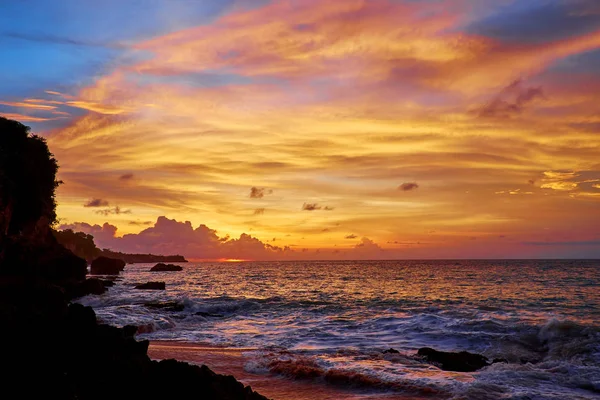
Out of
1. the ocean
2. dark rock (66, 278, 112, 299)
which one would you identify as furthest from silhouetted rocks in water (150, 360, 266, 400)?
dark rock (66, 278, 112, 299)

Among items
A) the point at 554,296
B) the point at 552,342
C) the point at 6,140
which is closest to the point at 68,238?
the point at 6,140

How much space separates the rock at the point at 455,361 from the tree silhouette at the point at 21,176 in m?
28.9

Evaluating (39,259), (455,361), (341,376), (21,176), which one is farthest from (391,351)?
(39,259)

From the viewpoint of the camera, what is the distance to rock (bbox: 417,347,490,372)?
56.8 ft

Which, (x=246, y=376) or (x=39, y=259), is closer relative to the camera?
(x=246, y=376)

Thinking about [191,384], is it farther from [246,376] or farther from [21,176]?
[21,176]

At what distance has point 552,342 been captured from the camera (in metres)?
23.0

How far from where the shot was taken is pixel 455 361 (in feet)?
58.3

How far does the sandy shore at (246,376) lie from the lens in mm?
13637

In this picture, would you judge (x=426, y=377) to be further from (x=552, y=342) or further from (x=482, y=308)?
(x=482, y=308)

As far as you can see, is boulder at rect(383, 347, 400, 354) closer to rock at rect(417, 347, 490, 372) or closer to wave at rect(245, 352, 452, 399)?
rock at rect(417, 347, 490, 372)

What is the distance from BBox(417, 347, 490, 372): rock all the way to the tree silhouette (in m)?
28.9

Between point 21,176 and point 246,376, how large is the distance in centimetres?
3047

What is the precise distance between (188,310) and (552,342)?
2654cm
